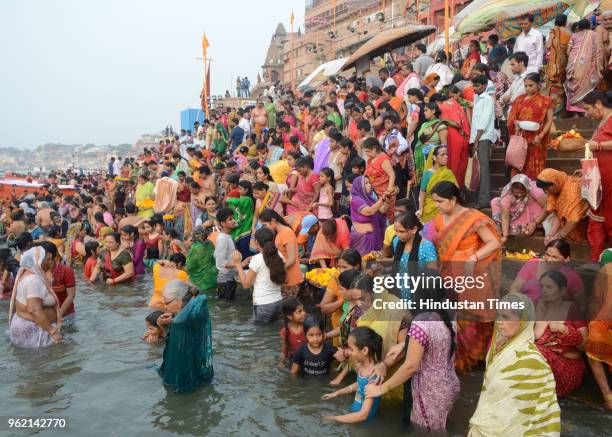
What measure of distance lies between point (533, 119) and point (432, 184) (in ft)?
5.61

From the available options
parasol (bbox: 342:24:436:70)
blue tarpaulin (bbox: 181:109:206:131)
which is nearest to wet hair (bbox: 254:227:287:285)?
parasol (bbox: 342:24:436:70)

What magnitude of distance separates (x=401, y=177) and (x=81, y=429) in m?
5.47

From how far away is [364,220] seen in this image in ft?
23.8

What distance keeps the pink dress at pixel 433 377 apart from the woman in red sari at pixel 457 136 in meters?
4.14

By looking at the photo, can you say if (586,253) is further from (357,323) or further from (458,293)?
(357,323)

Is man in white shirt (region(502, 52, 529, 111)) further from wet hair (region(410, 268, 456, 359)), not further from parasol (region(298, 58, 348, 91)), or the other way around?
parasol (region(298, 58, 348, 91))

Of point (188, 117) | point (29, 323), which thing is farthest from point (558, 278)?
point (188, 117)

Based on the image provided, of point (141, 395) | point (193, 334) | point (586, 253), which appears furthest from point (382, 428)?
point (586, 253)

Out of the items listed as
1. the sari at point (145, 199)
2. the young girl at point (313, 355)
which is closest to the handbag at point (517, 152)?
the young girl at point (313, 355)

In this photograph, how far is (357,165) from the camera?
7.61 meters

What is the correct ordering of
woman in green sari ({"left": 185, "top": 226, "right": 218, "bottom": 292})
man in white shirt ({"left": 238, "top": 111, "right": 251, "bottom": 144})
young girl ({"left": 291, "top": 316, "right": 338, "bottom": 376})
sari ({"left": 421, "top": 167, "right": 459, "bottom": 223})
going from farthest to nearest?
man in white shirt ({"left": 238, "top": 111, "right": 251, "bottom": 144}), woman in green sari ({"left": 185, "top": 226, "right": 218, "bottom": 292}), sari ({"left": 421, "top": 167, "right": 459, "bottom": 223}), young girl ({"left": 291, "top": 316, "right": 338, "bottom": 376})

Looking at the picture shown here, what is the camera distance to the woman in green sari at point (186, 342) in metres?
5.06

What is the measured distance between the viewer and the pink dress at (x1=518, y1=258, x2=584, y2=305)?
15.0 feet

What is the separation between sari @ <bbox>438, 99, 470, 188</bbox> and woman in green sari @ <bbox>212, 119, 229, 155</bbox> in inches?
434
